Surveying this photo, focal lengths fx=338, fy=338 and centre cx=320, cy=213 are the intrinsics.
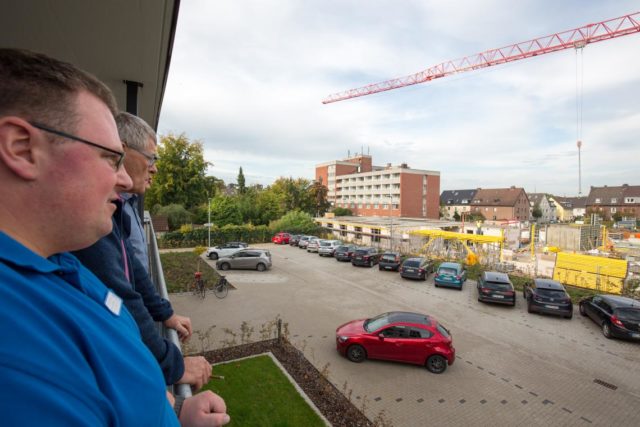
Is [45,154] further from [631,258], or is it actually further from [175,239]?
[631,258]

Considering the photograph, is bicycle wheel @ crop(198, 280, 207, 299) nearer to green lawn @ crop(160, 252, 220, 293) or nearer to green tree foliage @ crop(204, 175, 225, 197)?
green lawn @ crop(160, 252, 220, 293)

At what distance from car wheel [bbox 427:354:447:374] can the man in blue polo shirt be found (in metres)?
8.96

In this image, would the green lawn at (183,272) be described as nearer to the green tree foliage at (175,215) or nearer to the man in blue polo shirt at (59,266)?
the green tree foliage at (175,215)

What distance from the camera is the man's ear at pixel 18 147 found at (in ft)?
2.42

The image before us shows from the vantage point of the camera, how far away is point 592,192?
84.1 m

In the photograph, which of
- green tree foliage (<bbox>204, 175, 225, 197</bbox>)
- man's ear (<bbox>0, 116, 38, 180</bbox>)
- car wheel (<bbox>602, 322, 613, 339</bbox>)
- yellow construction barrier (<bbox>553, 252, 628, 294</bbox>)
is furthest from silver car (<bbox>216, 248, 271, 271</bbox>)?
green tree foliage (<bbox>204, 175, 225, 197</bbox>)

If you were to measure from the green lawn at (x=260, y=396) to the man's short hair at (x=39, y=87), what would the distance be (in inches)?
250

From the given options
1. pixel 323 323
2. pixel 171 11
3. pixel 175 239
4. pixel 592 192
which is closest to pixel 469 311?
pixel 323 323

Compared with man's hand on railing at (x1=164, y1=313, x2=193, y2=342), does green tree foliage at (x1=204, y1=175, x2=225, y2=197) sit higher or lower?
higher

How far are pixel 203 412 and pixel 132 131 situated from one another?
2070mm

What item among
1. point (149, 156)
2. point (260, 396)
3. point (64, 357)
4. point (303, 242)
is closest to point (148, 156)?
point (149, 156)

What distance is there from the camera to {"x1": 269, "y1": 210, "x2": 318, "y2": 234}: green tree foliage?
131 feet

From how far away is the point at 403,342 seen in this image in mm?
8867

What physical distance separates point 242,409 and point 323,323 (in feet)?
20.2
